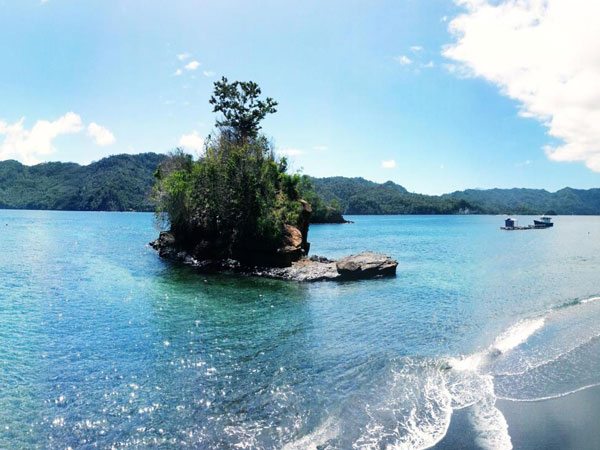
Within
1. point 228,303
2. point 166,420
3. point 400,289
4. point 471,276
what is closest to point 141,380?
point 166,420

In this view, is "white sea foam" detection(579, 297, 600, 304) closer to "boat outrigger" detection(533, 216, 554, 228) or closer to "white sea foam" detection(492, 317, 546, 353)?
"white sea foam" detection(492, 317, 546, 353)

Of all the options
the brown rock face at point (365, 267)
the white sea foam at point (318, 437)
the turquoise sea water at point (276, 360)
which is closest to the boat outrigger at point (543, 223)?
the brown rock face at point (365, 267)

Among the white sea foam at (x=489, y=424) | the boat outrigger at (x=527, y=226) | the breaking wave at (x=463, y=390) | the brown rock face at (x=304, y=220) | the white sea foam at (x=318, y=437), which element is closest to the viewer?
the white sea foam at (x=318, y=437)

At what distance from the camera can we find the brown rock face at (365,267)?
35406 millimetres

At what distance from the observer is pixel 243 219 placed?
134 feet

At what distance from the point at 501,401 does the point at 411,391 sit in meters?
2.80

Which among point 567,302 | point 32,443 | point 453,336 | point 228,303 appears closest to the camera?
point 32,443

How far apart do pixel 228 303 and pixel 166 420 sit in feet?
45.9

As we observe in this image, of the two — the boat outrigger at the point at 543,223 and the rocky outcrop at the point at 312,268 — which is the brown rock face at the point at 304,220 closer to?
the rocky outcrop at the point at 312,268

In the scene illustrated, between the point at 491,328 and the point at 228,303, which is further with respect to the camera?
the point at 228,303

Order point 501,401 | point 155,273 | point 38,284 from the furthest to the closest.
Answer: point 155,273
point 38,284
point 501,401

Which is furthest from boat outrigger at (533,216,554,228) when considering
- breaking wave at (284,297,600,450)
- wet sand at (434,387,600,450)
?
wet sand at (434,387,600,450)

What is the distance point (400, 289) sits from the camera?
103ft

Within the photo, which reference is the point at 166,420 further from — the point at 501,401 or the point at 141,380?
the point at 501,401
